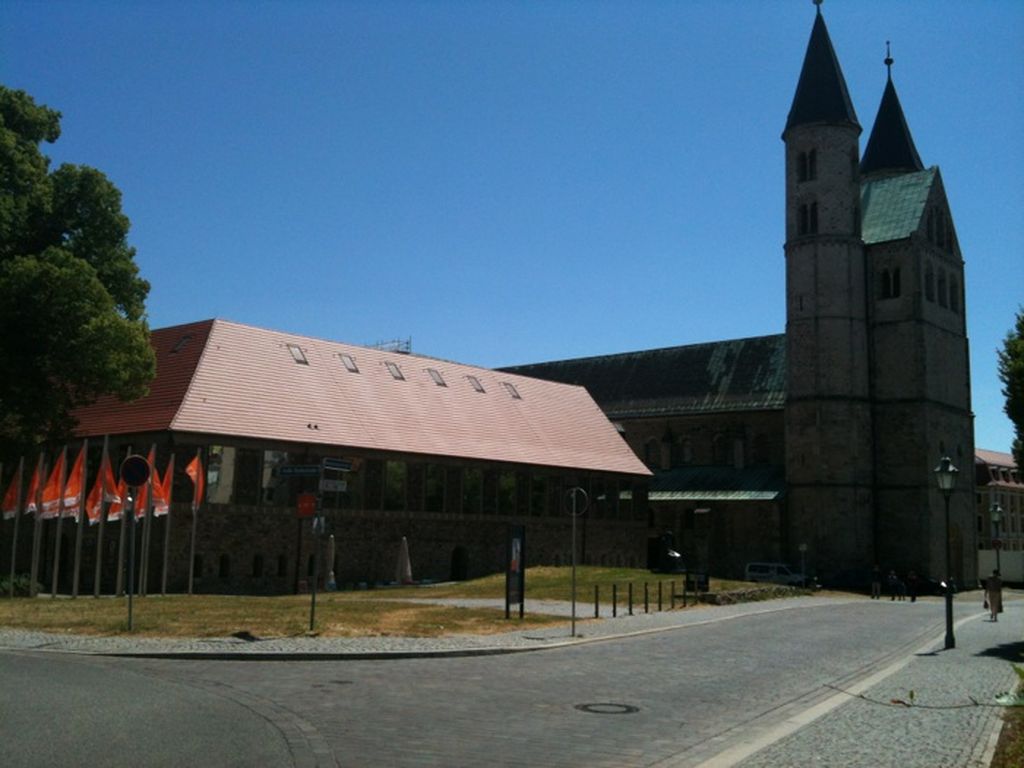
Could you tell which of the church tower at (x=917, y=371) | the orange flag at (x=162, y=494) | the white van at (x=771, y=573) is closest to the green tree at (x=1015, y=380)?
the orange flag at (x=162, y=494)

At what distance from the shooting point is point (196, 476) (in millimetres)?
36781

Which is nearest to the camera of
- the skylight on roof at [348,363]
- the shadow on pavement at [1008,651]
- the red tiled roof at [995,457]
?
the shadow on pavement at [1008,651]

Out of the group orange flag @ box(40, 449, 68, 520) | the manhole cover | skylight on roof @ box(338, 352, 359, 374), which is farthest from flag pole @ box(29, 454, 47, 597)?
the manhole cover

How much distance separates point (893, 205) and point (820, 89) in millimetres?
9186

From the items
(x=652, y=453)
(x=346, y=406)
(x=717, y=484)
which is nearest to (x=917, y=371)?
(x=717, y=484)

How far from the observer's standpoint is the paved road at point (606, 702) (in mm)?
9461

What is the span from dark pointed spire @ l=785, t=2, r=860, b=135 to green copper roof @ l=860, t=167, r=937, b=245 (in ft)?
20.1

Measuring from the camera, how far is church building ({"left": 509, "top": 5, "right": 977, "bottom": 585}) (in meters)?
61.6

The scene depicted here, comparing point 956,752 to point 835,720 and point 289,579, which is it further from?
point 289,579

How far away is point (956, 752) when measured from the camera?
32.2ft

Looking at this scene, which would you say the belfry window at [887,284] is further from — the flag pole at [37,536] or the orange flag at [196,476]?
the flag pole at [37,536]

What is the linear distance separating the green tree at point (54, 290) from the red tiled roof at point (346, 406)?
14.2 feet

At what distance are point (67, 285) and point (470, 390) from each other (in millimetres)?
27279

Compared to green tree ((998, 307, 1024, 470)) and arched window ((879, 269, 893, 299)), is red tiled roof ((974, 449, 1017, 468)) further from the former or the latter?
green tree ((998, 307, 1024, 470))
